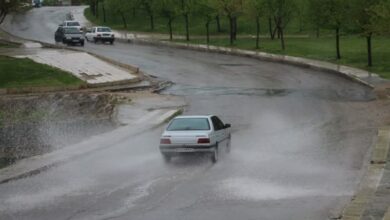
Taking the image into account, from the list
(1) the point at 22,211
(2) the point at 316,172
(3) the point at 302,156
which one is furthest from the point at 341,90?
(1) the point at 22,211

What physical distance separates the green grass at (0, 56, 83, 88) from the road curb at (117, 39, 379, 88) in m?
16.6


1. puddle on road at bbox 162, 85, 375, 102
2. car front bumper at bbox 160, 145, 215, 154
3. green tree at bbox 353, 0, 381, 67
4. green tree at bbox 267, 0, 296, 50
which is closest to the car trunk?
car front bumper at bbox 160, 145, 215, 154

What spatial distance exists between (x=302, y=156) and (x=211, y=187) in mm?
5538

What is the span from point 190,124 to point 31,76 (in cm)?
2244

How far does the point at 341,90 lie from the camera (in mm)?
40281

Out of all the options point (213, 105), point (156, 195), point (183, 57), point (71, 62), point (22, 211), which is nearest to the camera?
point (22, 211)

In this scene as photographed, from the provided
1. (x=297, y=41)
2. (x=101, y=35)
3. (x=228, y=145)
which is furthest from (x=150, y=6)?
(x=228, y=145)

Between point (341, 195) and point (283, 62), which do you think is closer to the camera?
point (341, 195)

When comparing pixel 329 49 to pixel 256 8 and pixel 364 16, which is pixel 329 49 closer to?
pixel 256 8

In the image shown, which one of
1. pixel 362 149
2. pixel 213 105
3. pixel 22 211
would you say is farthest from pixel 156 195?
pixel 213 105

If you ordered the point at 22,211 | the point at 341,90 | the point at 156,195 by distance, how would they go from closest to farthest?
the point at 22,211 → the point at 156,195 → the point at 341,90

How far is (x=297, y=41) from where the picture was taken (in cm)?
7119

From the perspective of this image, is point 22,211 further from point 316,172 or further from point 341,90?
point 341,90

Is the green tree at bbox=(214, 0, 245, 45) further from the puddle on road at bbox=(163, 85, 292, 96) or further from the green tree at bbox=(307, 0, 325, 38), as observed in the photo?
the puddle on road at bbox=(163, 85, 292, 96)
